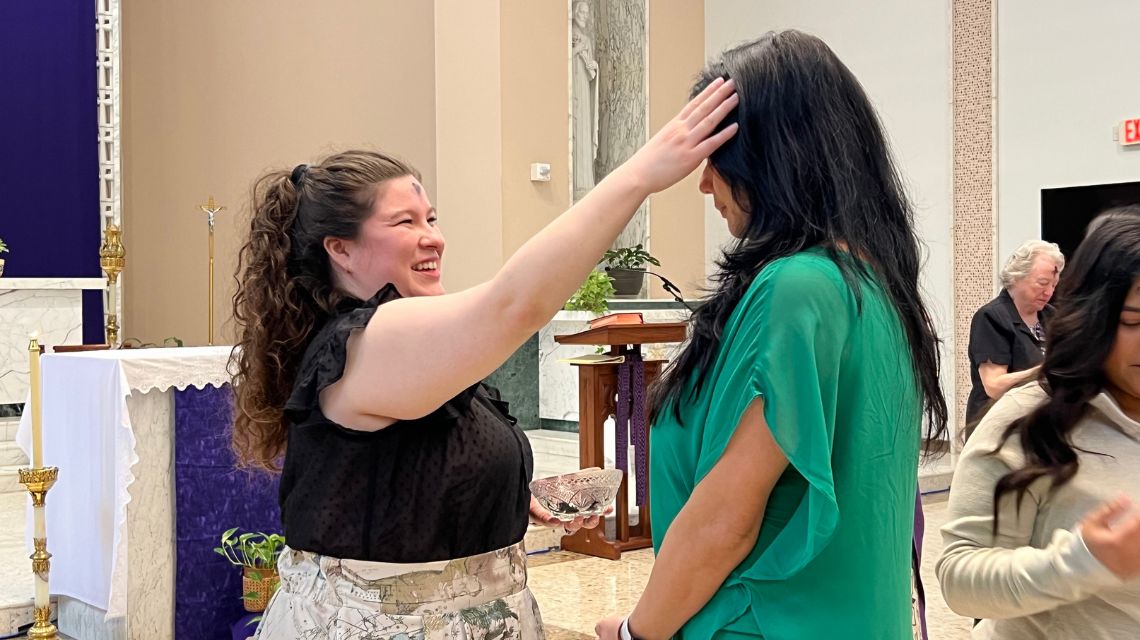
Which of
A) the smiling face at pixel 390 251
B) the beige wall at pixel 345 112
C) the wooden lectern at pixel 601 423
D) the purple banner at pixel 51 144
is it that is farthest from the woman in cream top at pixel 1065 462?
the beige wall at pixel 345 112

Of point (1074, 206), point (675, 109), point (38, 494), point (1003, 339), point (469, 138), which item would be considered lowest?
point (38, 494)

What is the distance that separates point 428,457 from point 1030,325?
4033mm

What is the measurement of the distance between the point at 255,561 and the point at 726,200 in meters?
3.16

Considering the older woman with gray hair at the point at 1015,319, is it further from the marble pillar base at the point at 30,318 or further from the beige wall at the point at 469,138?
the marble pillar base at the point at 30,318

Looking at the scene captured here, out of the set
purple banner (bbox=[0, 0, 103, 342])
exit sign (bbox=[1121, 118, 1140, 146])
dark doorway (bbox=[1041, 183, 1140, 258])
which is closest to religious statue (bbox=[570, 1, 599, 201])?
dark doorway (bbox=[1041, 183, 1140, 258])

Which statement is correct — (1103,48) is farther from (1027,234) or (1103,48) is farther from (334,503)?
(334,503)

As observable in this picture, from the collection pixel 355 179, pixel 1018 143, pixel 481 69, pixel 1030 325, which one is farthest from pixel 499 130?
pixel 355 179

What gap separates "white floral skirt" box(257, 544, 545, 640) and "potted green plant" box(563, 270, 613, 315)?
4.93 m

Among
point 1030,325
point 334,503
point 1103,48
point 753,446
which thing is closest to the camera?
point 753,446

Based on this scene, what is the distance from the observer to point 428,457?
1.59 meters

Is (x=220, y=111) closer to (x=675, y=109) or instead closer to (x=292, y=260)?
(x=675, y=109)

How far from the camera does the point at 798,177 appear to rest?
126cm

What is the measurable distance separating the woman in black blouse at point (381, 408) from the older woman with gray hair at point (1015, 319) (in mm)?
3509

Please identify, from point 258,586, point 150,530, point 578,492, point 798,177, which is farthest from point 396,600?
point 150,530
